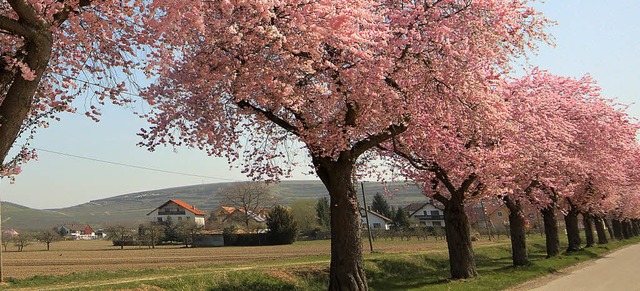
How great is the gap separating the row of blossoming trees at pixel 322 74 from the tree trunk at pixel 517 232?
6.79m

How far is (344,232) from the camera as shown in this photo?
43.2ft

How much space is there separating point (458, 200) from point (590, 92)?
1841 centimetres

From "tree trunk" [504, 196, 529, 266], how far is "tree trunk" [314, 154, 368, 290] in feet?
53.6

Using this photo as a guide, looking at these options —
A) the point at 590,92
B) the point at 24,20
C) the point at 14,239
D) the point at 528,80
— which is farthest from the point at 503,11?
the point at 14,239

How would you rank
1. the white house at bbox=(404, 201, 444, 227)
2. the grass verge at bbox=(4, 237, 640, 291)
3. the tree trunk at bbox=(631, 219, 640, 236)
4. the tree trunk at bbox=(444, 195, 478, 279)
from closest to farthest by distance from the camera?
1. the grass verge at bbox=(4, 237, 640, 291)
2. the tree trunk at bbox=(444, 195, 478, 279)
3. the tree trunk at bbox=(631, 219, 640, 236)
4. the white house at bbox=(404, 201, 444, 227)

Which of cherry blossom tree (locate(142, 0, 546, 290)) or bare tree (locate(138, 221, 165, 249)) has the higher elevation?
cherry blossom tree (locate(142, 0, 546, 290))

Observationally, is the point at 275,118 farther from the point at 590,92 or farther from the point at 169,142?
the point at 590,92

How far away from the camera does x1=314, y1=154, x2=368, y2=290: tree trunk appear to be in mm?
12945

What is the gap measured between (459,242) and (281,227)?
54.5 m

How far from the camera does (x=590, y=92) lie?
32.5 m

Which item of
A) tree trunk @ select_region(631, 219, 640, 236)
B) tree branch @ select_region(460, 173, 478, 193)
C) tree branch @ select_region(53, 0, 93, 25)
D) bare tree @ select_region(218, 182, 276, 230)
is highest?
bare tree @ select_region(218, 182, 276, 230)

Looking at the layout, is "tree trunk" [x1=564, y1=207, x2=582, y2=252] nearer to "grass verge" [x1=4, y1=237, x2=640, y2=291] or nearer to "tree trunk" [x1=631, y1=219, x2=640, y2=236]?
"grass verge" [x1=4, y1=237, x2=640, y2=291]

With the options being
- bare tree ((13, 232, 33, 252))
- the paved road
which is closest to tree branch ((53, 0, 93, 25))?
the paved road

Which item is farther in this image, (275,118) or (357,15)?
(275,118)
